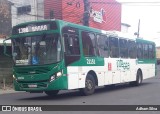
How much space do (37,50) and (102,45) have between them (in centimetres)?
419

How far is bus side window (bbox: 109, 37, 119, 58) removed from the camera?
1799 cm

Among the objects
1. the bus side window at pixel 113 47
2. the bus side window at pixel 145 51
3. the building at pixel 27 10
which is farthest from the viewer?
the building at pixel 27 10

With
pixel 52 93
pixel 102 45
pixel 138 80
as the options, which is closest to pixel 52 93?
pixel 52 93

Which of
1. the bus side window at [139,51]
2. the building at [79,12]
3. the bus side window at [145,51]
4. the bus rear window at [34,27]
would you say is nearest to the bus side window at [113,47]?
the bus side window at [139,51]

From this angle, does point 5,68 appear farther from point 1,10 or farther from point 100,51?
point 100,51

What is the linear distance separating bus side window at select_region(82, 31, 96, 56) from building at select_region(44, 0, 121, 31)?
48.0ft

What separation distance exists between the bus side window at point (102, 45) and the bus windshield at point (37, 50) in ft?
11.4

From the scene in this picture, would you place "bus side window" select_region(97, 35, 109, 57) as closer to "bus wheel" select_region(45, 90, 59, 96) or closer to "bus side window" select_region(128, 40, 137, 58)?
"bus wheel" select_region(45, 90, 59, 96)

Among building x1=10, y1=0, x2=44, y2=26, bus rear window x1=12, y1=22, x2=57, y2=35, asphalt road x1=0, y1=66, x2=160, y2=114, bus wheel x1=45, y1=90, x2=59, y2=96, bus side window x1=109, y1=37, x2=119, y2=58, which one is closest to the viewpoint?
asphalt road x1=0, y1=66, x2=160, y2=114

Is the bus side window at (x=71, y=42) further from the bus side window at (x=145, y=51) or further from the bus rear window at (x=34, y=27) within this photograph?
the bus side window at (x=145, y=51)

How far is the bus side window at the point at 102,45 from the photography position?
1676 centimetres

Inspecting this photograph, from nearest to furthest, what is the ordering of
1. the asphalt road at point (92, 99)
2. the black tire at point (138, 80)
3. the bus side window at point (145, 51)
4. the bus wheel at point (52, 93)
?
the asphalt road at point (92, 99) → the bus wheel at point (52, 93) → the black tire at point (138, 80) → the bus side window at point (145, 51)

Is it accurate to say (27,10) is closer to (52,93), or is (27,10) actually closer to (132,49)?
(132,49)

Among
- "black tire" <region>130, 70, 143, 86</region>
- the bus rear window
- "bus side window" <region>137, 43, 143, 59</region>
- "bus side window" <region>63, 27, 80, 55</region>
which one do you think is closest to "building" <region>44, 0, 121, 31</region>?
"bus side window" <region>137, 43, 143, 59</region>
